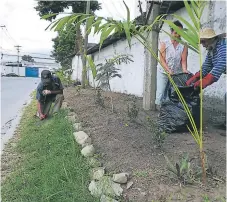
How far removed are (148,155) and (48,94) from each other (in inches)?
158

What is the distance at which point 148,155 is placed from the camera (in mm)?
3365

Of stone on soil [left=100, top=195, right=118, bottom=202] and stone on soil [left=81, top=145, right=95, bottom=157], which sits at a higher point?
stone on soil [left=81, top=145, right=95, bottom=157]

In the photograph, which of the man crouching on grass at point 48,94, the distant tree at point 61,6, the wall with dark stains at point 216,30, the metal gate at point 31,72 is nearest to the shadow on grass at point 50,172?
the man crouching on grass at point 48,94

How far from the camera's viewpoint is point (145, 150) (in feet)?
11.5

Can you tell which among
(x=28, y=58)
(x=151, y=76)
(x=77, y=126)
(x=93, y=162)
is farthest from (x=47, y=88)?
(x=28, y=58)

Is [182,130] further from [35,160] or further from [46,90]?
[46,90]

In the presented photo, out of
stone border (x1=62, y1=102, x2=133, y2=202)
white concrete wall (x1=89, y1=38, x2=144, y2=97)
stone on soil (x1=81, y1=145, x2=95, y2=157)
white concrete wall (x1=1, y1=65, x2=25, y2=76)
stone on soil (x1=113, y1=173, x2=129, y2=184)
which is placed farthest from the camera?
white concrete wall (x1=1, y1=65, x2=25, y2=76)

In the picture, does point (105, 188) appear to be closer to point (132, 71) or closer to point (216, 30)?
point (216, 30)

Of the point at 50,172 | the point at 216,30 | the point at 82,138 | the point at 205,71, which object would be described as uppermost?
the point at 216,30

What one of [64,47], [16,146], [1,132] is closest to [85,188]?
[16,146]

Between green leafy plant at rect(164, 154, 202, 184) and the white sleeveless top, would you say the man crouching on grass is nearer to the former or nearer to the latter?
the white sleeveless top

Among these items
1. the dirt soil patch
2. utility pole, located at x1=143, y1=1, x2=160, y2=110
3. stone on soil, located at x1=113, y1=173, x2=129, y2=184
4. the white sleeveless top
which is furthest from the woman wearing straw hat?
utility pole, located at x1=143, y1=1, x2=160, y2=110

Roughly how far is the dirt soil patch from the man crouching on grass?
6.66 ft

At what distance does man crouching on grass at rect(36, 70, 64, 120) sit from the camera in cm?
684
